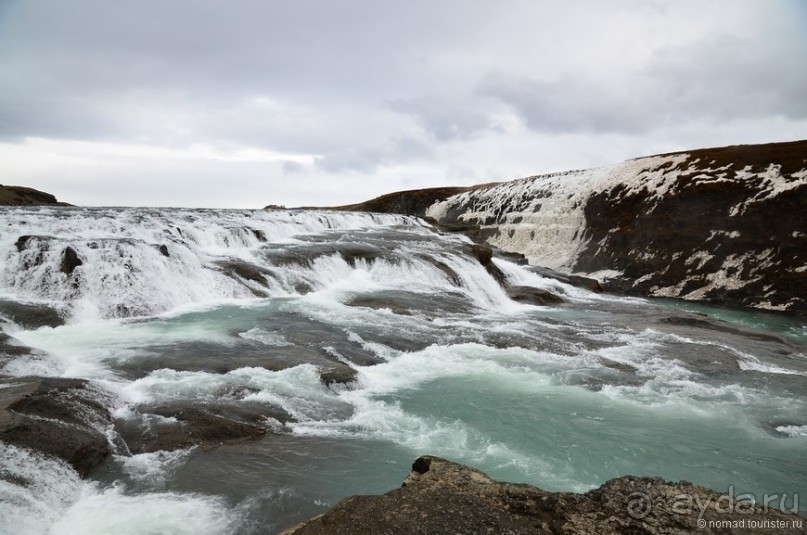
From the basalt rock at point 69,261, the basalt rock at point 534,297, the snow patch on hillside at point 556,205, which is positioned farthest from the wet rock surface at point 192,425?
the snow patch on hillside at point 556,205

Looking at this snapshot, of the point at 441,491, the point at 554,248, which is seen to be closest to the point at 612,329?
the point at 441,491

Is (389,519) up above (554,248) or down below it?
below

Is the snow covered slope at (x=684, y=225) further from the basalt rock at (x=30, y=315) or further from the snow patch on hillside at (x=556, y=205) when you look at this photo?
the basalt rock at (x=30, y=315)

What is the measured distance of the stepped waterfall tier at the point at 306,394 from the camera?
582cm

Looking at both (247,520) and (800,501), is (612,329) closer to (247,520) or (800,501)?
(800,501)

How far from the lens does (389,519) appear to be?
12.8ft

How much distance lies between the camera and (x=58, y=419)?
658 centimetres

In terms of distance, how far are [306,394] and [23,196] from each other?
73.9 meters

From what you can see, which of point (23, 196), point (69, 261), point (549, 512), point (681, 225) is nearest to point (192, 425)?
point (549, 512)

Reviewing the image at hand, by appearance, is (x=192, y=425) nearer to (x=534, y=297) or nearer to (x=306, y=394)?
(x=306, y=394)

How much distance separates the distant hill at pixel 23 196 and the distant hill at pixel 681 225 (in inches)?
2099

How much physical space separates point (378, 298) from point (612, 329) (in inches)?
329

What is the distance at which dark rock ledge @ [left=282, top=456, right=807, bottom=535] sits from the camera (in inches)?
146

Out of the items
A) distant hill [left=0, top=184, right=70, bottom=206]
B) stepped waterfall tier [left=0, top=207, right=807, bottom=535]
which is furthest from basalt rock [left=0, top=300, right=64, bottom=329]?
distant hill [left=0, top=184, right=70, bottom=206]
